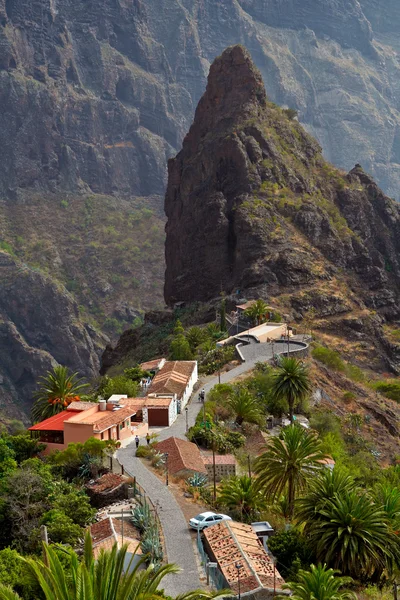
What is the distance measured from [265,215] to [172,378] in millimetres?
53150

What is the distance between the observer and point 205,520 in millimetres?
44656

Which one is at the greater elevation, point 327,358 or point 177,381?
point 177,381

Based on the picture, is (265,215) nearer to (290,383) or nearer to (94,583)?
(290,383)

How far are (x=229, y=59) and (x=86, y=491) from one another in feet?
333

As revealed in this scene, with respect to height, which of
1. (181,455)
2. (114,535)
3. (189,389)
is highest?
(181,455)

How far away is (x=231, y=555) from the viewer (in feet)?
132

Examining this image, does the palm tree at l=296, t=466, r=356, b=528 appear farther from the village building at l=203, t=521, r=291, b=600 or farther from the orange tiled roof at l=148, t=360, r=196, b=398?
the orange tiled roof at l=148, t=360, r=196, b=398

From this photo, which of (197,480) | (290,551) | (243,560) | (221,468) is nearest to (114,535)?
(243,560)

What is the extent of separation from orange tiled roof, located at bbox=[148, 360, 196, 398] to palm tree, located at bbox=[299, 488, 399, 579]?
110ft

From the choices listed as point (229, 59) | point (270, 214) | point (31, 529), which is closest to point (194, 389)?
point (31, 529)

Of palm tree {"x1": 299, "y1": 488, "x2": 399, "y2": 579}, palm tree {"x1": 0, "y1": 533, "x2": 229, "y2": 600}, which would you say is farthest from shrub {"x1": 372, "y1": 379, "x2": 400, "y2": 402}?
palm tree {"x1": 0, "y1": 533, "x2": 229, "y2": 600}

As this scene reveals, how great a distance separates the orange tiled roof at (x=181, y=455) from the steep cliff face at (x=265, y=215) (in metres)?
56.8

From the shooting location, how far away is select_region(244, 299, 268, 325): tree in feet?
339

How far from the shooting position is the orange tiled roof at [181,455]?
5375 centimetres
